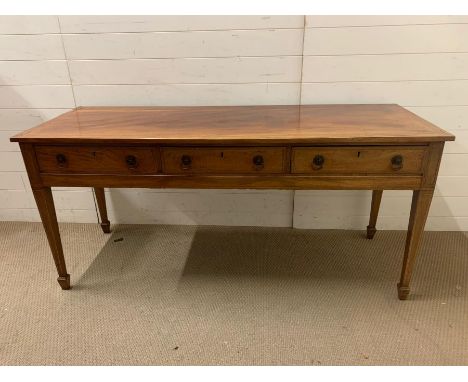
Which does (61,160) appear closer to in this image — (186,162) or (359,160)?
(186,162)

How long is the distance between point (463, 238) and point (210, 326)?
1614mm

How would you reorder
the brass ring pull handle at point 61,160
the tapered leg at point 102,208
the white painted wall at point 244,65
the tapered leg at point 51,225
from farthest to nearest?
1. the tapered leg at point 102,208
2. the white painted wall at point 244,65
3. the tapered leg at point 51,225
4. the brass ring pull handle at point 61,160

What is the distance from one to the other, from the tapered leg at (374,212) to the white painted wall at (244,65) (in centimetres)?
11

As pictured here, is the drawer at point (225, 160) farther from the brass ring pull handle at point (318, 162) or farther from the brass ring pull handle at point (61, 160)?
the brass ring pull handle at point (61, 160)

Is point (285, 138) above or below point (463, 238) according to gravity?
above

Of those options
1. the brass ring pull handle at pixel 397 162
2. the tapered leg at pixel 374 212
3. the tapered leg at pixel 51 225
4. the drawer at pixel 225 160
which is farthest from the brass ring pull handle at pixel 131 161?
the tapered leg at pixel 374 212

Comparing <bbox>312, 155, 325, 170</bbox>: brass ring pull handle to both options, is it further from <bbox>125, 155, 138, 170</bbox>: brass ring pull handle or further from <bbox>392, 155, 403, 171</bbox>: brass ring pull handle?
<bbox>125, 155, 138, 170</bbox>: brass ring pull handle

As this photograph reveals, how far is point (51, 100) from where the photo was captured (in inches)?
80.8

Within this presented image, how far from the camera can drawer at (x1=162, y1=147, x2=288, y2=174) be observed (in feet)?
4.65

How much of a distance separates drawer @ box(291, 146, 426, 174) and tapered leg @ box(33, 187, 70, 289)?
3.59 feet

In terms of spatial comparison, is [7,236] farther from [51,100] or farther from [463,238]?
[463,238]

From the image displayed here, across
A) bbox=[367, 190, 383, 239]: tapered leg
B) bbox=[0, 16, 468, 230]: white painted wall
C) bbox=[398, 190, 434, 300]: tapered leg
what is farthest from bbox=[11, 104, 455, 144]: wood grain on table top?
bbox=[367, 190, 383, 239]: tapered leg

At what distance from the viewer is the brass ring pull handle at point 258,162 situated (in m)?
1.42

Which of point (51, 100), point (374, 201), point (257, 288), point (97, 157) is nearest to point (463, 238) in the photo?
point (374, 201)
